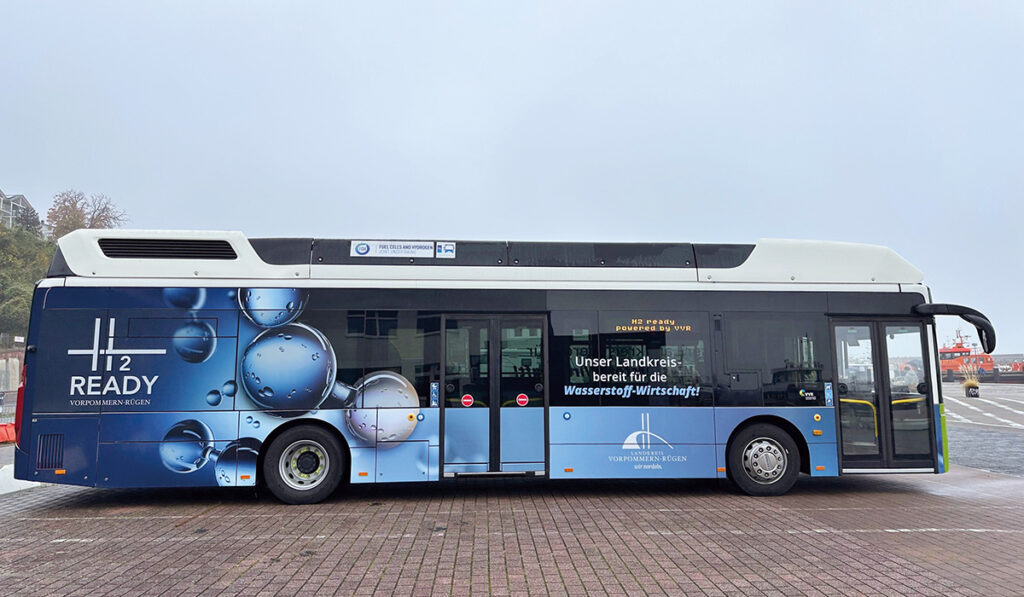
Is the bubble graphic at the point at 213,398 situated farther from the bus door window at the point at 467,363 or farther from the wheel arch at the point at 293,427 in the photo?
the bus door window at the point at 467,363

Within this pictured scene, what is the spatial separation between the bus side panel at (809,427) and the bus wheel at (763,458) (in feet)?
0.56

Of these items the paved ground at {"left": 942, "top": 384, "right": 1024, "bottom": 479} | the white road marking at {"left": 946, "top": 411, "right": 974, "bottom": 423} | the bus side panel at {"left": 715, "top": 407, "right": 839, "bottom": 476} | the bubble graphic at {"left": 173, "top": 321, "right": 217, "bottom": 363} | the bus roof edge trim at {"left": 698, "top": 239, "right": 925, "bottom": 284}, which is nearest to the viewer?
the bubble graphic at {"left": 173, "top": 321, "right": 217, "bottom": 363}

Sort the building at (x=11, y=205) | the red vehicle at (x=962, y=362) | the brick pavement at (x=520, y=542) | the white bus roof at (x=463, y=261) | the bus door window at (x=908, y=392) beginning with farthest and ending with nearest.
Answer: the building at (x=11, y=205) < the red vehicle at (x=962, y=362) < the bus door window at (x=908, y=392) < the white bus roof at (x=463, y=261) < the brick pavement at (x=520, y=542)

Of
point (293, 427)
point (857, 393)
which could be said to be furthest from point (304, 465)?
point (857, 393)

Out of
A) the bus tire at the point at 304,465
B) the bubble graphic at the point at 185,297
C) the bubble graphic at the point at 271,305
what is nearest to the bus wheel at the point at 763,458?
the bus tire at the point at 304,465

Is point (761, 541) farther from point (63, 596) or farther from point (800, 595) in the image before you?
point (63, 596)

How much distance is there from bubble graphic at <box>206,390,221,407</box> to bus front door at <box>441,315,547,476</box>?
9.67 ft

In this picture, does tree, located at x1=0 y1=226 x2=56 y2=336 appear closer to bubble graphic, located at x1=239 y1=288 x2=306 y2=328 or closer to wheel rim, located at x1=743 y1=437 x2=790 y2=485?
bubble graphic, located at x1=239 y1=288 x2=306 y2=328

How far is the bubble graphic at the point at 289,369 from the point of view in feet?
26.2

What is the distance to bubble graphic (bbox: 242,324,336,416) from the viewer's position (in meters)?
7.99

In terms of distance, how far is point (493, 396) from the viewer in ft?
27.1

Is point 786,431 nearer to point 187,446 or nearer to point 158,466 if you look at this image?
point 187,446

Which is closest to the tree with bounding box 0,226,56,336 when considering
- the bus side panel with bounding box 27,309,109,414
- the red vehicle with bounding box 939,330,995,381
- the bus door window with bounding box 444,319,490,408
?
the bus side panel with bounding box 27,309,109,414

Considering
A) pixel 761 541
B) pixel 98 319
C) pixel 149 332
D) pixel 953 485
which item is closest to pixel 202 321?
pixel 149 332
